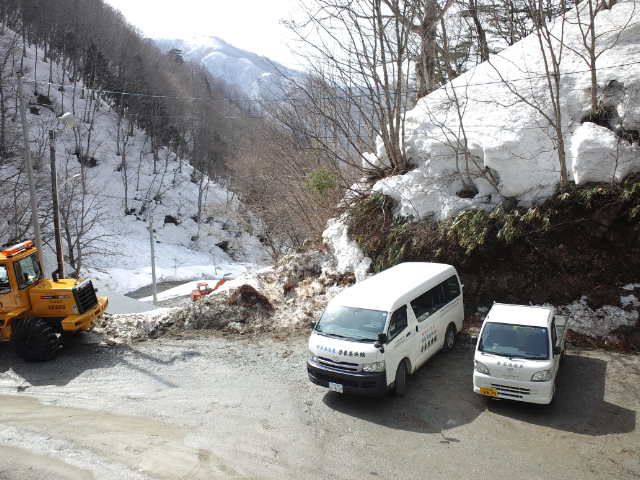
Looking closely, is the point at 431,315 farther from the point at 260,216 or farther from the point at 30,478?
the point at 260,216

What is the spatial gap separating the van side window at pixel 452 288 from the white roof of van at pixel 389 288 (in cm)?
18

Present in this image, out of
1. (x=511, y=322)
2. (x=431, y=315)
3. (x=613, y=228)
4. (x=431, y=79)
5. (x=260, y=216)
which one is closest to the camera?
(x=511, y=322)

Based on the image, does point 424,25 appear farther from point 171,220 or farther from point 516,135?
point 171,220

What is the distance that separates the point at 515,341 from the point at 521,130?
776 cm

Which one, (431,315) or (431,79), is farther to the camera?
(431,79)

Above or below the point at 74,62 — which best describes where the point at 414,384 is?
below

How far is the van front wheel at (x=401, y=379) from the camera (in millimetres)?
9852

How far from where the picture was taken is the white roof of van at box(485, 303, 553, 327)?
9859 millimetres

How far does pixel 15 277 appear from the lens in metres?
12.4

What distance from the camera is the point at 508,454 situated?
26.2ft

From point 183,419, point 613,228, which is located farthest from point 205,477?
point 613,228

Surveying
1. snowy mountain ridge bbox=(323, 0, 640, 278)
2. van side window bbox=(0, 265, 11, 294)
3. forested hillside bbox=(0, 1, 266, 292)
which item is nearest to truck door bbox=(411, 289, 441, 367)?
snowy mountain ridge bbox=(323, 0, 640, 278)

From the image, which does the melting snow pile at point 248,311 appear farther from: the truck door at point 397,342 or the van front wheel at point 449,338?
the truck door at point 397,342

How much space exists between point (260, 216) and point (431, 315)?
2057 cm
